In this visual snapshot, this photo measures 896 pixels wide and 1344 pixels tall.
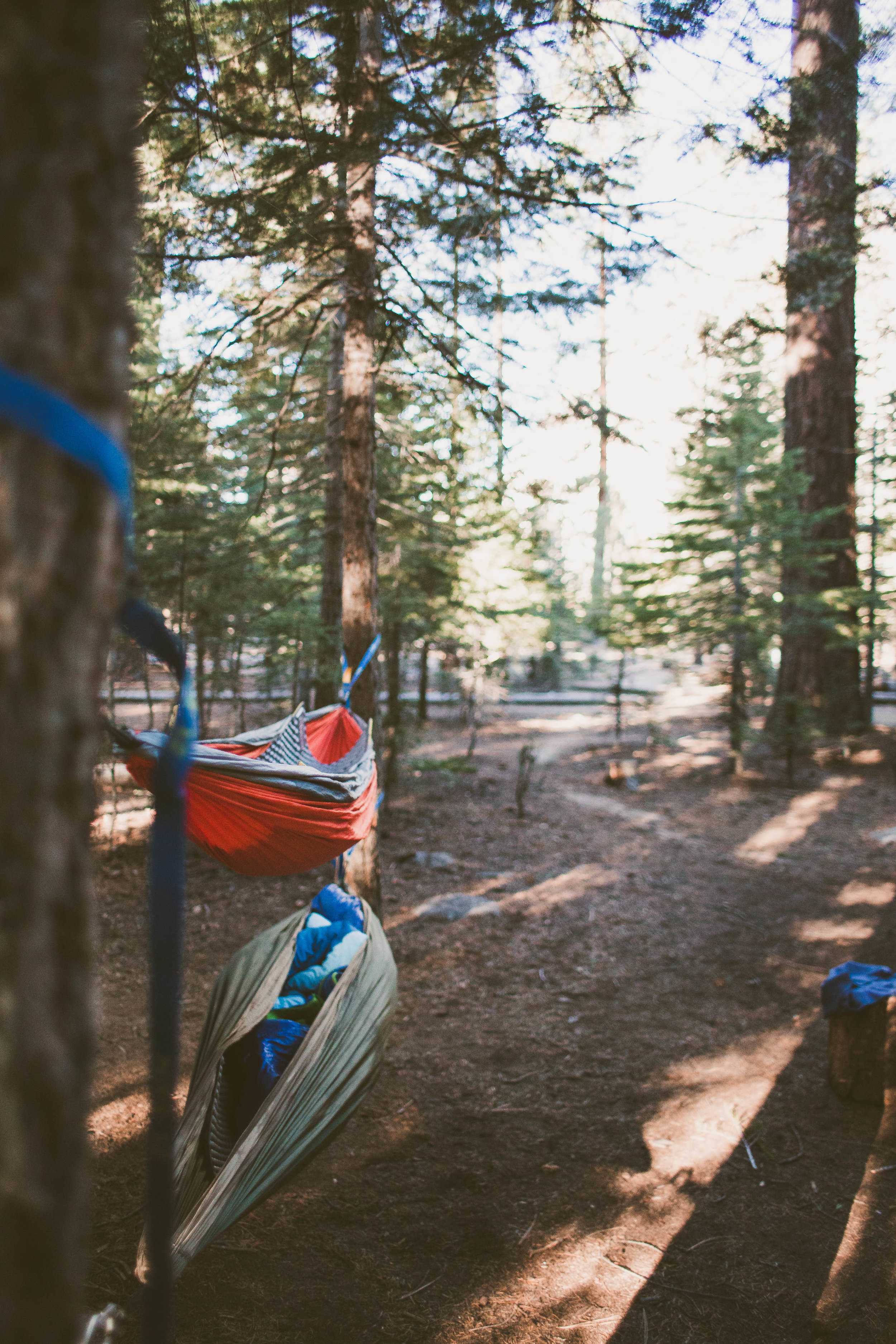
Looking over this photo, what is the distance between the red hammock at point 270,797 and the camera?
2.41m

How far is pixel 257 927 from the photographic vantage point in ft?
15.8

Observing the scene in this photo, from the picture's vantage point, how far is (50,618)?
558 mm

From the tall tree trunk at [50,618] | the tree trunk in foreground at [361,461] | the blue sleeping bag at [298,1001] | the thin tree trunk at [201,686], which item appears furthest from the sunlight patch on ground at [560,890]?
the tall tree trunk at [50,618]

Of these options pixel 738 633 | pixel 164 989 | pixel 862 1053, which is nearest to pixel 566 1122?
pixel 862 1053

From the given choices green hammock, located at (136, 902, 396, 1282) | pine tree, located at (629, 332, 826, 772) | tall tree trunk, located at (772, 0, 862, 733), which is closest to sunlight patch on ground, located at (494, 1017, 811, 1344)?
green hammock, located at (136, 902, 396, 1282)

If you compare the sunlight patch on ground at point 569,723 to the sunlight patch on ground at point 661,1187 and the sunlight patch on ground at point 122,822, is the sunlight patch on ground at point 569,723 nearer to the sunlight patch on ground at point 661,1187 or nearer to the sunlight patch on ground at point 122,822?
the sunlight patch on ground at point 122,822

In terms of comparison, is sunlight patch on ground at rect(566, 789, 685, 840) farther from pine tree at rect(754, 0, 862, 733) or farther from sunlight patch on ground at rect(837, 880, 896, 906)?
pine tree at rect(754, 0, 862, 733)

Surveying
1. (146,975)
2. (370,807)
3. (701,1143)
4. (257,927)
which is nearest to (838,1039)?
(701,1143)

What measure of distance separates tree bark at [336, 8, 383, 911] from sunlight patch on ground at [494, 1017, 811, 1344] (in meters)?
1.93

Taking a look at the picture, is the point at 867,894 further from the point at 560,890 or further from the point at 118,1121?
the point at 118,1121

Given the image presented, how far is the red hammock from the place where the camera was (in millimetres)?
2410

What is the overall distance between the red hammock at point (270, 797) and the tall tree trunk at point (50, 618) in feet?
5.19

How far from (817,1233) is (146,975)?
3573mm

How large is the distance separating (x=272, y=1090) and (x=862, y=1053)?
2.48m
